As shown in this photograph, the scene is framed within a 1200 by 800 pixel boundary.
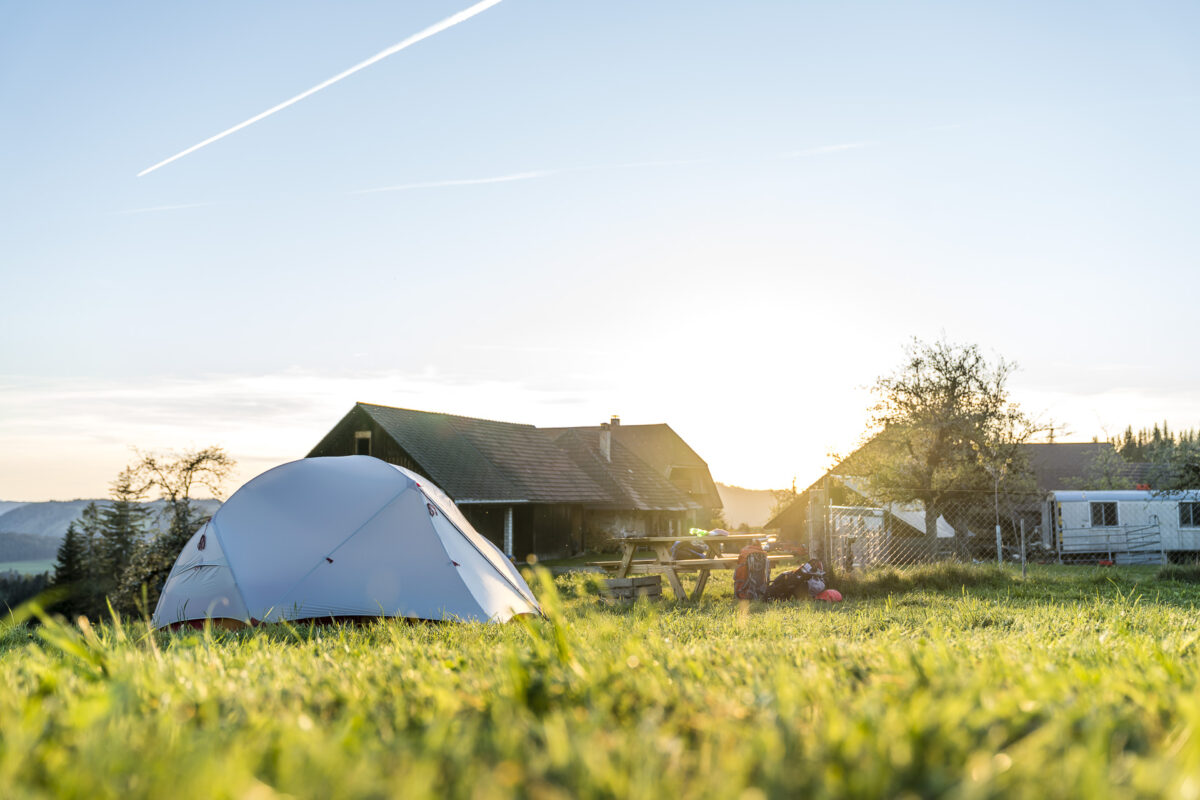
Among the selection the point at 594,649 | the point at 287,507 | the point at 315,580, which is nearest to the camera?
the point at 594,649

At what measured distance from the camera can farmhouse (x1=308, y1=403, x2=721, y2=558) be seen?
30.9m

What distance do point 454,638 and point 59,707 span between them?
10.6 ft

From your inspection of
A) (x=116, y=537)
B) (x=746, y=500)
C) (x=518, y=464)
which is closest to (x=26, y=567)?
(x=116, y=537)

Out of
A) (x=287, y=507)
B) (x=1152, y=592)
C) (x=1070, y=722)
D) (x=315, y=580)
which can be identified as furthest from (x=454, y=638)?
(x=1152, y=592)

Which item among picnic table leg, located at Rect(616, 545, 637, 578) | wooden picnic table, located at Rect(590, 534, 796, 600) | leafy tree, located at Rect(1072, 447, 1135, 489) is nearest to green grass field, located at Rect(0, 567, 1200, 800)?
wooden picnic table, located at Rect(590, 534, 796, 600)

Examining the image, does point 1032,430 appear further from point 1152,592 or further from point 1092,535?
point 1152,592

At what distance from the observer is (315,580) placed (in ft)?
30.1

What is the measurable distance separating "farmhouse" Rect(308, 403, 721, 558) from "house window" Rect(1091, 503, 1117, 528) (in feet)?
58.2

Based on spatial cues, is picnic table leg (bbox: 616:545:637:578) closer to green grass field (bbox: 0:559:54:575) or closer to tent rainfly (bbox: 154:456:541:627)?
tent rainfly (bbox: 154:456:541:627)

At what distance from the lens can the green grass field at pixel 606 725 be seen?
1.21m

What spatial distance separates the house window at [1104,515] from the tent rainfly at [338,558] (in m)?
25.5

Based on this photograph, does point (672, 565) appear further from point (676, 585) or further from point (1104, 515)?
point (1104, 515)

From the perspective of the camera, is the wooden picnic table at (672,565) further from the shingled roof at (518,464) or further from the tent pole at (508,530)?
the tent pole at (508,530)

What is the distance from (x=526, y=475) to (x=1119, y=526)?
70.5 ft
